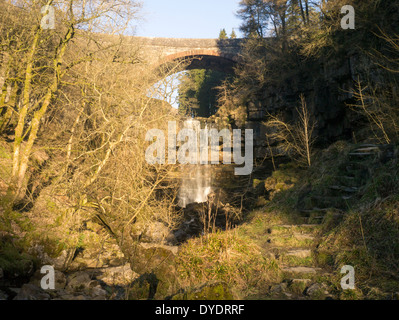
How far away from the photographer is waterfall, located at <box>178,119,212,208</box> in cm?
2117

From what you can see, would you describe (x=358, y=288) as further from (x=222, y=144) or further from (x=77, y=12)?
(x=222, y=144)

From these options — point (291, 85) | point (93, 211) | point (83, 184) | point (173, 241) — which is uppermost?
point (291, 85)

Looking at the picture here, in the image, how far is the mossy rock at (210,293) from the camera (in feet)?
11.0

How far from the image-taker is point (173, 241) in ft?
37.1

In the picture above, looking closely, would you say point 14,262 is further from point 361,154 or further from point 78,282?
point 361,154

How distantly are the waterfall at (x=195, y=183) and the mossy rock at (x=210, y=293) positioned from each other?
17.0 metres

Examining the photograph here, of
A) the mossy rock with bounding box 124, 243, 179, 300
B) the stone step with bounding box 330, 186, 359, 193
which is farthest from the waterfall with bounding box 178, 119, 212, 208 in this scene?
the stone step with bounding box 330, 186, 359, 193

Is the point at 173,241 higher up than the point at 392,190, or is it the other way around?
the point at 392,190

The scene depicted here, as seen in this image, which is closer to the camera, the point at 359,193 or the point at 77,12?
the point at 359,193

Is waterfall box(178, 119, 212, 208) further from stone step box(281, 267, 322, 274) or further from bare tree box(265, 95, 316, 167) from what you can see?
stone step box(281, 267, 322, 274)

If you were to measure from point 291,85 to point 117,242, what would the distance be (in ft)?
52.0

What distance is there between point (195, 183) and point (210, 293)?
19.3 m
